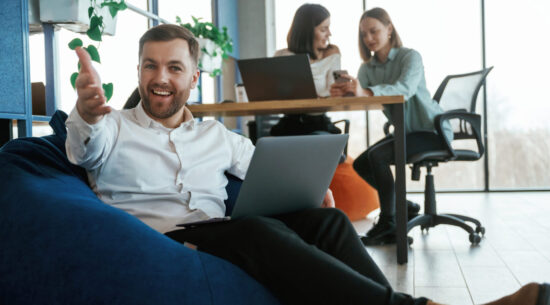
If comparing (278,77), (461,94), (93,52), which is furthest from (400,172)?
(93,52)

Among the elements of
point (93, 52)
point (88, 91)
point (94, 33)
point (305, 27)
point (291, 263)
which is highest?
point (305, 27)

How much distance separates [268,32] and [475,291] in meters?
4.48

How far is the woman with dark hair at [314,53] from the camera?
3.24m

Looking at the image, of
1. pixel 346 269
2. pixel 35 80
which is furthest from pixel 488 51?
pixel 346 269

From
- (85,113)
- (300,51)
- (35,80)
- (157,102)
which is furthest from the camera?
(300,51)

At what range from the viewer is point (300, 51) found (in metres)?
3.33

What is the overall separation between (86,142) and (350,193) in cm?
271

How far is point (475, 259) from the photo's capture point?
247cm

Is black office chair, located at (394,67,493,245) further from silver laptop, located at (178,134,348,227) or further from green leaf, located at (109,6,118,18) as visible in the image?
green leaf, located at (109,6,118,18)

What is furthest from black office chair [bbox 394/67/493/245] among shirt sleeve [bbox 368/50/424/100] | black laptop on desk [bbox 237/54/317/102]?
black laptop on desk [bbox 237/54/317/102]

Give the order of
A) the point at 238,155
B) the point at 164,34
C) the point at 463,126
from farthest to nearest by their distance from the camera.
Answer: the point at 463,126, the point at 238,155, the point at 164,34

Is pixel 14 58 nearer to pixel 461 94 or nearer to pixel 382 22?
pixel 382 22

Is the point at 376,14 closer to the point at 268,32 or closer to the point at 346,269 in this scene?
the point at 346,269

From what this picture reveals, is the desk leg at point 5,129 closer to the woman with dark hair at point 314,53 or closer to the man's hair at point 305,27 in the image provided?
the woman with dark hair at point 314,53
